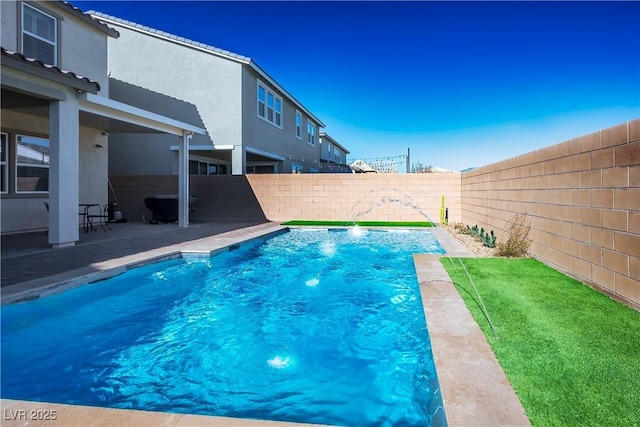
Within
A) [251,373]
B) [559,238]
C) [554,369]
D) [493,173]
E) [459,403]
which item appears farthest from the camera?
[493,173]

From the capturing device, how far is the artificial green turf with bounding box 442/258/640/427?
230 cm

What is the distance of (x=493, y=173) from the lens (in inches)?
409

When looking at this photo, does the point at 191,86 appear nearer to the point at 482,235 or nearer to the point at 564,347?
the point at 482,235

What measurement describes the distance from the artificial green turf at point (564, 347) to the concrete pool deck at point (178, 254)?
0.15 m

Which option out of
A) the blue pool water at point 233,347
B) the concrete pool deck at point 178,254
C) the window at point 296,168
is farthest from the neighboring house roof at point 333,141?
the blue pool water at point 233,347

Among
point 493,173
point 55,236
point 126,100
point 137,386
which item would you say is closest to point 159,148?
point 126,100

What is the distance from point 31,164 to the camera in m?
11.3

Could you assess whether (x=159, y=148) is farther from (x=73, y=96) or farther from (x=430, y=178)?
(x=430, y=178)

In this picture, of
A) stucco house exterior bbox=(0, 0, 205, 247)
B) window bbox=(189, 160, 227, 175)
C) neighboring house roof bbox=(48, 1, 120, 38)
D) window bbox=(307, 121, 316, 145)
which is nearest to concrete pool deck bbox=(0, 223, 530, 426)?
stucco house exterior bbox=(0, 0, 205, 247)

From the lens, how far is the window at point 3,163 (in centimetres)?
1048

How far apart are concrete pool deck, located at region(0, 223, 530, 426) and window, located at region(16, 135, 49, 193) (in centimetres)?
200

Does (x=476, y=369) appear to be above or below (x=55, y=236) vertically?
below

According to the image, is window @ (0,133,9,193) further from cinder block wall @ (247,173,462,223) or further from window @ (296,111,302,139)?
window @ (296,111,302,139)

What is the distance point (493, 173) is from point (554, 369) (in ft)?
27.8
